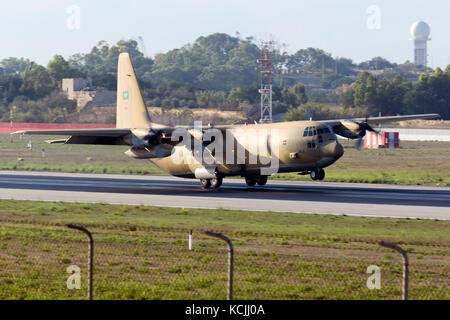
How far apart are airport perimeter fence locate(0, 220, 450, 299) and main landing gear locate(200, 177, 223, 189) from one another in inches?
696

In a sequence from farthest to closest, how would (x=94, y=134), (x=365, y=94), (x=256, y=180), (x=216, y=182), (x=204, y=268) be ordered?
(x=365, y=94) < (x=256, y=180) < (x=216, y=182) < (x=94, y=134) < (x=204, y=268)

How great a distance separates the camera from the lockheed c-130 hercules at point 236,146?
140 ft

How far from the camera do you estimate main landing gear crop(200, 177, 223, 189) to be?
152 feet

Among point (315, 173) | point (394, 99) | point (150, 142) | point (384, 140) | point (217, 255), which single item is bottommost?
point (217, 255)

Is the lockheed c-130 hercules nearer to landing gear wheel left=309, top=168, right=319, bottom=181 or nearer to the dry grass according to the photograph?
landing gear wheel left=309, top=168, right=319, bottom=181

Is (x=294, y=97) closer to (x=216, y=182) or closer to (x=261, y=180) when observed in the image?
(x=261, y=180)

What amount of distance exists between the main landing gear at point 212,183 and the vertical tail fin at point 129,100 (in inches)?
269

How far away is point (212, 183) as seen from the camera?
154ft

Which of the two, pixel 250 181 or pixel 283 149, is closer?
pixel 283 149

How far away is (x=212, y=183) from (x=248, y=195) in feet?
14.5

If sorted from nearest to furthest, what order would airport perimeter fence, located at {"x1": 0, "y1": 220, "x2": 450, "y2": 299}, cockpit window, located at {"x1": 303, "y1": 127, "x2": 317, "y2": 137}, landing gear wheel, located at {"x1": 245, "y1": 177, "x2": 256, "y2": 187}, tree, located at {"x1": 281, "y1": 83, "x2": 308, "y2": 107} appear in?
airport perimeter fence, located at {"x1": 0, "y1": 220, "x2": 450, "y2": 299} → cockpit window, located at {"x1": 303, "y1": 127, "x2": 317, "y2": 137} → landing gear wheel, located at {"x1": 245, "y1": 177, "x2": 256, "y2": 187} → tree, located at {"x1": 281, "y1": 83, "x2": 308, "y2": 107}

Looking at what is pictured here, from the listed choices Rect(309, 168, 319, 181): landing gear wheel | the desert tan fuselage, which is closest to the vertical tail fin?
the desert tan fuselage

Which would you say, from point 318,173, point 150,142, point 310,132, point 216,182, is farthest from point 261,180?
point 150,142

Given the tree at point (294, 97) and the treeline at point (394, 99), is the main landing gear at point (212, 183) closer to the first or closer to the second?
the treeline at point (394, 99)
